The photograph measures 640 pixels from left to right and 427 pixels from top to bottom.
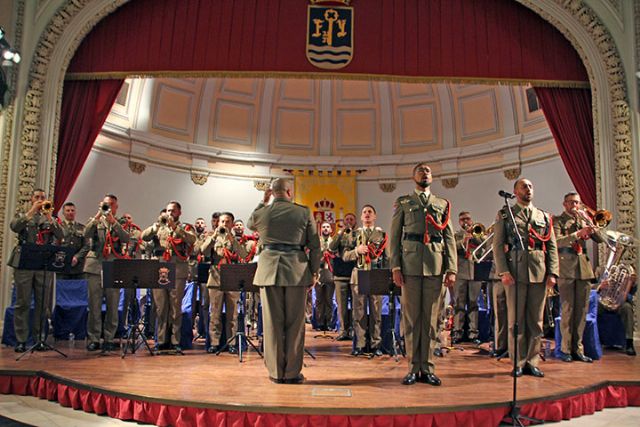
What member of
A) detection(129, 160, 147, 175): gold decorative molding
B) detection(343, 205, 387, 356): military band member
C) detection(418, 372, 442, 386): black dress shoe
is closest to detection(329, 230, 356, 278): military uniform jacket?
detection(343, 205, 387, 356): military band member

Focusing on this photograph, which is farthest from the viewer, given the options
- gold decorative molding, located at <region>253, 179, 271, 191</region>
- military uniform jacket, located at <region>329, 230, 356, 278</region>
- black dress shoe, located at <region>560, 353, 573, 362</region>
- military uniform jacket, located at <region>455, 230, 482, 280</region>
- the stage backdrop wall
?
gold decorative molding, located at <region>253, 179, 271, 191</region>

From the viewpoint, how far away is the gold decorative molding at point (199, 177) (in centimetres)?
1352

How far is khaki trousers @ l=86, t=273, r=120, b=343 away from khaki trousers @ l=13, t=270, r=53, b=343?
55 cm

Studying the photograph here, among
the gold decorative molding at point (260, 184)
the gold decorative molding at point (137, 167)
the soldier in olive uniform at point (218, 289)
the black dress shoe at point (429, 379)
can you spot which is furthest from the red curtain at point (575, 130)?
the gold decorative molding at point (137, 167)

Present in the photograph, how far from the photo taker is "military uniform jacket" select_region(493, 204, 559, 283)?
5582 millimetres

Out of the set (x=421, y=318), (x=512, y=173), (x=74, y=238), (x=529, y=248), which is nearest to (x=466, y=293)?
(x=529, y=248)

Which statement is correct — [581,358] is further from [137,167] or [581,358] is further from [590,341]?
[137,167]

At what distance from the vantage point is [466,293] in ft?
27.8

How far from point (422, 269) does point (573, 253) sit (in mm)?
2743

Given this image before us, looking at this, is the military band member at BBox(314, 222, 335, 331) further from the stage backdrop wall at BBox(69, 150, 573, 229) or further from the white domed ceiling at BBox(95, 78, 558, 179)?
the white domed ceiling at BBox(95, 78, 558, 179)

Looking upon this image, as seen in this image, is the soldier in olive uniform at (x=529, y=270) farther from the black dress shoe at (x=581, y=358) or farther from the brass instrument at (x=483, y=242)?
the brass instrument at (x=483, y=242)

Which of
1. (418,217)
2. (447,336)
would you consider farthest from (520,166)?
(418,217)

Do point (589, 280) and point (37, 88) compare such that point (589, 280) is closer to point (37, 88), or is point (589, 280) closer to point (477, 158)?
point (477, 158)

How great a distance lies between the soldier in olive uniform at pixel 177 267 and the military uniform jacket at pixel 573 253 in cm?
456
